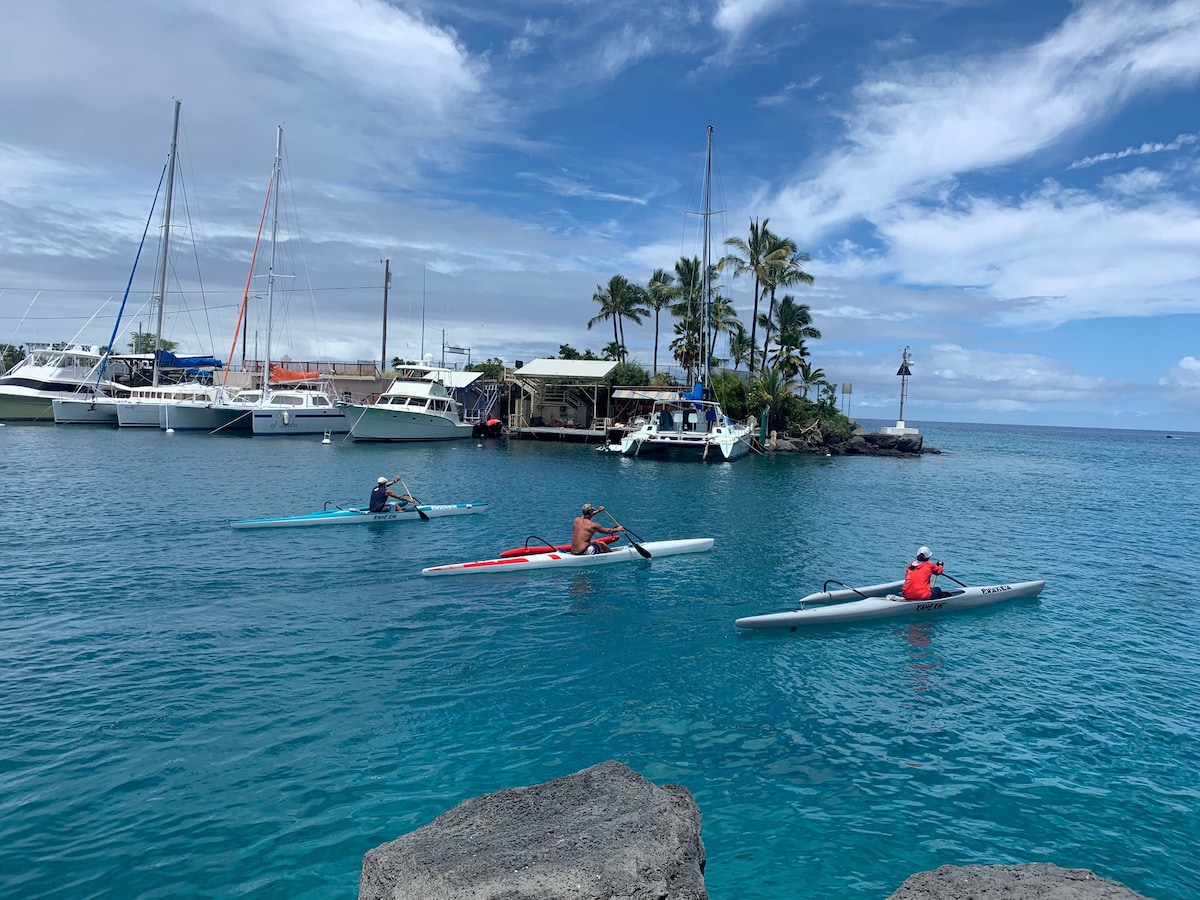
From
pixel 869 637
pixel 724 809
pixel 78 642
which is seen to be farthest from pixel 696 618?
pixel 78 642

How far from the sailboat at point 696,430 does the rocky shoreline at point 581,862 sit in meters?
45.5

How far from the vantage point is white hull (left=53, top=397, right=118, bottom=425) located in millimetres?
58719

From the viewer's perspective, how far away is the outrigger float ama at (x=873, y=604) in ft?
48.4

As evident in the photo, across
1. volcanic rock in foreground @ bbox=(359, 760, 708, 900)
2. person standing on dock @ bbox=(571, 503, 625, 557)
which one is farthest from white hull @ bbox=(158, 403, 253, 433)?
volcanic rock in foreground @ bbox=(359, 760, 708, 900)

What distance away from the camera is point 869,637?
580 inches

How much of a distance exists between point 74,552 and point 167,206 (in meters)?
55.0

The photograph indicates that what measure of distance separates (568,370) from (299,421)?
73.4 ft

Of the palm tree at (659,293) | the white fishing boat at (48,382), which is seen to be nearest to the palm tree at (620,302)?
the palm tree at (659,293)

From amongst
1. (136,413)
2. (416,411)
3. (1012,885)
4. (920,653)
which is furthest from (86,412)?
(1012,885)

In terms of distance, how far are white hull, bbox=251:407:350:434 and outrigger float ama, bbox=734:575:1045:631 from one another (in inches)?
1865

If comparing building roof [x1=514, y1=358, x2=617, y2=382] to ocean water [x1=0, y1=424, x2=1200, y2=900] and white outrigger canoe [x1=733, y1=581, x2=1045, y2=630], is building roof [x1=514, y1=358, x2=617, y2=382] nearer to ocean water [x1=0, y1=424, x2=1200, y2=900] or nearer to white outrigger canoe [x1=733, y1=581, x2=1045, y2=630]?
ocean water [x1=0, y1=424, x2=1200, y2=900]

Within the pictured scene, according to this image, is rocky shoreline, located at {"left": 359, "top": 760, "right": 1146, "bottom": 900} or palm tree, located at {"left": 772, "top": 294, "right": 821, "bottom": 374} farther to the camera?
palm tree, located at {"left": 772, "top": 294, "right": 821, "bottom": 374}

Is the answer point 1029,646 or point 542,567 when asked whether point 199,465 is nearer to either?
point 542,567

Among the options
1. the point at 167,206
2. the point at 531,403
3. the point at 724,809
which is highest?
the point at 167,206
